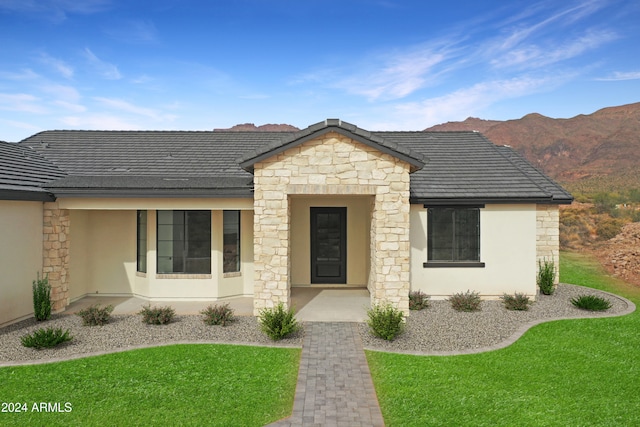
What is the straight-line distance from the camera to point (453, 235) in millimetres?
11898

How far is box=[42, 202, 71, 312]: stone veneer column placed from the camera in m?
10.1

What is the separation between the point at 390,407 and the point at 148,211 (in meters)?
9.12

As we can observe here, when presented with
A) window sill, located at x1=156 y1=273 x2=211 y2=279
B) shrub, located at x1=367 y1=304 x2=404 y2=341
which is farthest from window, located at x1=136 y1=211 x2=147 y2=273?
shrub, located at x1=367 y1=304 x2=404 y2=341

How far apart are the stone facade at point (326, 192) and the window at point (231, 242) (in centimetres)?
249

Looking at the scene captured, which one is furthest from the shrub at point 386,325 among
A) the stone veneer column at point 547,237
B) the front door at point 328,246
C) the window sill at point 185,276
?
the stone veneer column at point 547,237

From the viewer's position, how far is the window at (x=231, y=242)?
11.6m

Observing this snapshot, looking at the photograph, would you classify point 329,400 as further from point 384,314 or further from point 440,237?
point 440,237

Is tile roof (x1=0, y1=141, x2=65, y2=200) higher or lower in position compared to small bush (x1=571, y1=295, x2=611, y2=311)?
higher

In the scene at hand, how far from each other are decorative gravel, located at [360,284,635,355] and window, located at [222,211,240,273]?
185 inches

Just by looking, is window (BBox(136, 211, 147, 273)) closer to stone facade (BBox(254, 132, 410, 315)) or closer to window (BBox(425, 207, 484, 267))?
stone facade (BBox(254, 132, 410, 315))

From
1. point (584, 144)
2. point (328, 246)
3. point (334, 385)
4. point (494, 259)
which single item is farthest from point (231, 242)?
point (584, 144)

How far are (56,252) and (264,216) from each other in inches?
229

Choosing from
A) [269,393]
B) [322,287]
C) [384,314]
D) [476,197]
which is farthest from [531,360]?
[322,287]

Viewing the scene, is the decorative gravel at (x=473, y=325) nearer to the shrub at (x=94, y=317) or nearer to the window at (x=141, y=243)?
the shrub at (x=94, y=317)
